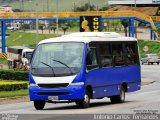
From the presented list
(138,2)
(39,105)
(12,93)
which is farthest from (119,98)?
(138,2)

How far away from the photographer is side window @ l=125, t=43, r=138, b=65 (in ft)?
100

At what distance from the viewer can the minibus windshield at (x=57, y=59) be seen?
25781 mm

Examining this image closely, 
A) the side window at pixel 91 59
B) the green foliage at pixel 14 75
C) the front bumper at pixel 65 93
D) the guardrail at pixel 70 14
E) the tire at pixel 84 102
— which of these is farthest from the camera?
the guardrail at pixel 70 14

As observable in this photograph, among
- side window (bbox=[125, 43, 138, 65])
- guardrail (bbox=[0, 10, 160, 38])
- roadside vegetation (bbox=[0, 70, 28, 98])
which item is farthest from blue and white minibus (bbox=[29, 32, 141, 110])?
guardrail (bbox=[0, 10, 160, 38])

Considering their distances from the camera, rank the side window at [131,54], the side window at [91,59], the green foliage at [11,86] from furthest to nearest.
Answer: the green foliage at [11,86], the side window at [131,54], the side window at [91,59]

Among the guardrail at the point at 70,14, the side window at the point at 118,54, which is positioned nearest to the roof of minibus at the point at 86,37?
the side window at the point at 118,54

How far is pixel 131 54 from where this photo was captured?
3100 centimetres

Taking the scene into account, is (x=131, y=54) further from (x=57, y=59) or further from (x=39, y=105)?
(x=39, y=105)

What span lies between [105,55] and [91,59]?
5.05 feet

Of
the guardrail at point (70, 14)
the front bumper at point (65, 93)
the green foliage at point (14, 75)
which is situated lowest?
the green foliage at point (14, 75)

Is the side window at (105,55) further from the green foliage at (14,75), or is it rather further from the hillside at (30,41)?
the hillside at (30,41)

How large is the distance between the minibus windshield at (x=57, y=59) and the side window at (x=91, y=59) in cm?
38

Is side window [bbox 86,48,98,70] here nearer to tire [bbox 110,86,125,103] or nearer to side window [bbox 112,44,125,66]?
side window [bbox 112,44,125,66]

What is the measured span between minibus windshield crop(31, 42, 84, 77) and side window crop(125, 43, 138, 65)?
4.46m
